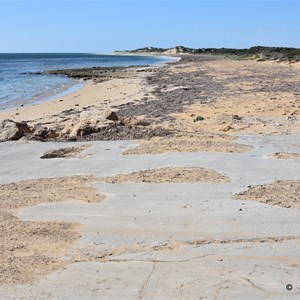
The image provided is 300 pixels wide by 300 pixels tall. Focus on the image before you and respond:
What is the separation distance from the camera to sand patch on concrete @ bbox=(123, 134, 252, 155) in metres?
10.6

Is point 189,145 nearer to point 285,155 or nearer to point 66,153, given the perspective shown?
point 285,155

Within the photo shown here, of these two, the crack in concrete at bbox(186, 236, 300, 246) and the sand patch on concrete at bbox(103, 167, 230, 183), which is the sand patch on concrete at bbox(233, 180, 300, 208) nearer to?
the sand patch on concrete at bbox(103, 167, 230, 183)

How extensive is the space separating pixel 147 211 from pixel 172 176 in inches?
70.0

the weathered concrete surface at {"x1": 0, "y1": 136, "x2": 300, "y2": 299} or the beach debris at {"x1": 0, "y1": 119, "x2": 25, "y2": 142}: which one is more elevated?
the beach debris at {"x1": 0, "y1": 119, "x2": 25, "y2": 142}

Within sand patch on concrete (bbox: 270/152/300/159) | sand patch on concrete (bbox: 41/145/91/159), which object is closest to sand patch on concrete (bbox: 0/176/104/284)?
sand patch on concrete (bbox: 41/145/91/159)

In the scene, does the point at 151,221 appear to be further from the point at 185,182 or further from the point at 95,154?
the point at 95,154

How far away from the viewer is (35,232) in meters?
6.38

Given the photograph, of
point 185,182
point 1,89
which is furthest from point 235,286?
point 1,89

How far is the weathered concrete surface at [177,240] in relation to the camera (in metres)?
4.84

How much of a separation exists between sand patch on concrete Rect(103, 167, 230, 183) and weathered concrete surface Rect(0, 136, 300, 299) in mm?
249

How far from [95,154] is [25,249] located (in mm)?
5024

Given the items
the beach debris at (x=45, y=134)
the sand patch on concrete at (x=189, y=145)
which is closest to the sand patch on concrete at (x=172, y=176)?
the sand patch on concrete at (x=189, y=145)

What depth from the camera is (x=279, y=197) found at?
7.45m

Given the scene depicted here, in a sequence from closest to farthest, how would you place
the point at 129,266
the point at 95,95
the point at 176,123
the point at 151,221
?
the point at 129,266, the point at 151,221, the point at 176,123, the point at 95,95
